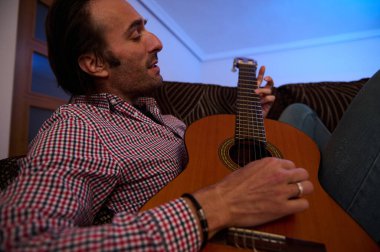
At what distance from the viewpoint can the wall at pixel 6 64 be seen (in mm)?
1677

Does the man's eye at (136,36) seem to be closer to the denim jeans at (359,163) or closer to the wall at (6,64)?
the denim jeans at (359,163)

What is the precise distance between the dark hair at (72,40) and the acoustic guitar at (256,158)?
0.50m

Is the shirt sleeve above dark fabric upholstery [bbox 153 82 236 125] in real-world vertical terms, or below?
below

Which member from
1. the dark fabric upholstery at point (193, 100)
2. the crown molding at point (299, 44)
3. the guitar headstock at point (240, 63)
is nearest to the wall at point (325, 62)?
the crown molding at point (299, 44)

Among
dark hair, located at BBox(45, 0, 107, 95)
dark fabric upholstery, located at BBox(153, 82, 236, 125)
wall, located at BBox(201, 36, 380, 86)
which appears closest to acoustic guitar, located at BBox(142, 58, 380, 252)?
Answer: dark fabric upholstery, located at BBox(153, 82, 236, 125)

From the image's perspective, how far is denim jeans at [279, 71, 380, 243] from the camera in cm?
52

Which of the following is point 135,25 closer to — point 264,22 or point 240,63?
point 240,63

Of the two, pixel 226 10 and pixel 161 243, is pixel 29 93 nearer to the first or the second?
pixel 161 243

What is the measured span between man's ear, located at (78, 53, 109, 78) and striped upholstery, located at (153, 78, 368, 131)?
49 cm

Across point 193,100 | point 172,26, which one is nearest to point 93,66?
point 193,100

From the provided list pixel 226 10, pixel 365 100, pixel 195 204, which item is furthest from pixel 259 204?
pixel 226 10

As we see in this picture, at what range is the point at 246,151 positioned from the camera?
702 mm

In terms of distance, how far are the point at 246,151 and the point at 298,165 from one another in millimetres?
140

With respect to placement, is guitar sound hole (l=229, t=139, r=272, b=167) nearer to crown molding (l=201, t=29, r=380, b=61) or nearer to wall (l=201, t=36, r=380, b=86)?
wall (l=201, t=36, r=380, b=86)
